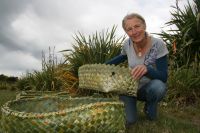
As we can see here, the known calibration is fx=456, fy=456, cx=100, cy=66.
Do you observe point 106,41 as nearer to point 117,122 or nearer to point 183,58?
point 183,58

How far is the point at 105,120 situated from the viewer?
117 inches

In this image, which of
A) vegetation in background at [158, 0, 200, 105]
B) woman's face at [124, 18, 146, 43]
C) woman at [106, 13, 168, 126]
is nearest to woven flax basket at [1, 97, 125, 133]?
woman at [106, 13, 168, 126]

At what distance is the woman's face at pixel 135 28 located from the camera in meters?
4.28

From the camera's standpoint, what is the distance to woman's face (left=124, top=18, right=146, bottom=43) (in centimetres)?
428

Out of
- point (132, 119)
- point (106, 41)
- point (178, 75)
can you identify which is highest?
point (106, 41)

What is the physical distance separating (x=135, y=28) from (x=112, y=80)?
54 cm

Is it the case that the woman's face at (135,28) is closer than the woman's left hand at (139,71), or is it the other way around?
the woman's left hand at (139,71)

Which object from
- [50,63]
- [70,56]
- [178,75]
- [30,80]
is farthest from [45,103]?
[30,80]

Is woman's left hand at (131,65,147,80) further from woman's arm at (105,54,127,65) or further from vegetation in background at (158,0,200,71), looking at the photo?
vegetation in background at (158,0,200,71)

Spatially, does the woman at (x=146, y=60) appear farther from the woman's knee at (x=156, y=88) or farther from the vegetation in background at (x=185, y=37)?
the vegetation in background at (x=185, y=37)

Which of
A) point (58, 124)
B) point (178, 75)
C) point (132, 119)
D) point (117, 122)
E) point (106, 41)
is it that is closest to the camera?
point (58, 124)

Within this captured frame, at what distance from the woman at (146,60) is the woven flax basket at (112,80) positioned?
5.8 inches

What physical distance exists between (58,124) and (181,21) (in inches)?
303

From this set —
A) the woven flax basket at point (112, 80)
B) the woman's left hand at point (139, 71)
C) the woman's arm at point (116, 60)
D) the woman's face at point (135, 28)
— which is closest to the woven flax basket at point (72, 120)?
the woman's left hand at point (139, 71)
